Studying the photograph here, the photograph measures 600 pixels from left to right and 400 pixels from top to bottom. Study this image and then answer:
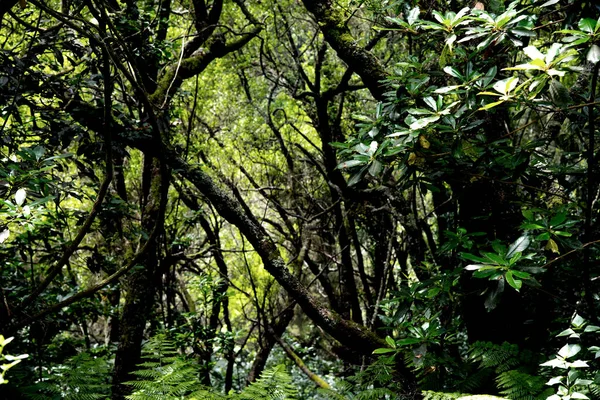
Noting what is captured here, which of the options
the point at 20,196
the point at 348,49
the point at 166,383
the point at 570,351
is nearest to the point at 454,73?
the point at 348,49

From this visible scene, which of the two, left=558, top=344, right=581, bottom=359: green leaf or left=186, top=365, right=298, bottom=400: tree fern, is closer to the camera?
left=558, top=344, right=581, bottom=359: green leaf

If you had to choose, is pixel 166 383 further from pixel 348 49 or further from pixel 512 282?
pixel 348 49

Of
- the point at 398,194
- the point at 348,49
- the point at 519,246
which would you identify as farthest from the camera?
the point at 398,194

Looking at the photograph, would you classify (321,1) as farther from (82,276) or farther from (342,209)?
(82,276)

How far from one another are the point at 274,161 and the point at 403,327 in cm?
472

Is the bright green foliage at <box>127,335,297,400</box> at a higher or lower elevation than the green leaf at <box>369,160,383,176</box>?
lower

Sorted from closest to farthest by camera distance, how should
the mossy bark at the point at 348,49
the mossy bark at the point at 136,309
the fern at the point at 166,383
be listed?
the fern at the point at 166,383
the mossy bark at the point at 348,49
the mossy bark at the point at 136,309

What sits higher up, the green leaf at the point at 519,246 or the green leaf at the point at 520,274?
the green leaf at the point at 519,246

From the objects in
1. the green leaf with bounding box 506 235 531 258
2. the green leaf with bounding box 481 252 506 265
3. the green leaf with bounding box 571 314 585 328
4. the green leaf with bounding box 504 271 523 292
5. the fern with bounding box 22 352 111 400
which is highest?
the green leaf with bounding box 506 235 531 258

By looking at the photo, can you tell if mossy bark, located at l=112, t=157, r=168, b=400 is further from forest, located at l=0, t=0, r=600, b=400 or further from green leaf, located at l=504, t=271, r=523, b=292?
green leaf, located at l=504, t=271, r=523, b=292

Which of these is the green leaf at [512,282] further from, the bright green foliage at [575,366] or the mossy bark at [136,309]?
the mossy bark at [136,309]

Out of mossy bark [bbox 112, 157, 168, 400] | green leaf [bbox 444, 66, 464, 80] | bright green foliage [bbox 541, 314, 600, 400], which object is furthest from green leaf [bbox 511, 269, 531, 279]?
mossy bark [bbox 112, 157, 168, 400]

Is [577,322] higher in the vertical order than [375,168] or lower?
lower

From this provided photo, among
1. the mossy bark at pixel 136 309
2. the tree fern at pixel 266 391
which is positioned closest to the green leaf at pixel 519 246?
the tree fern at pixel 266 391
